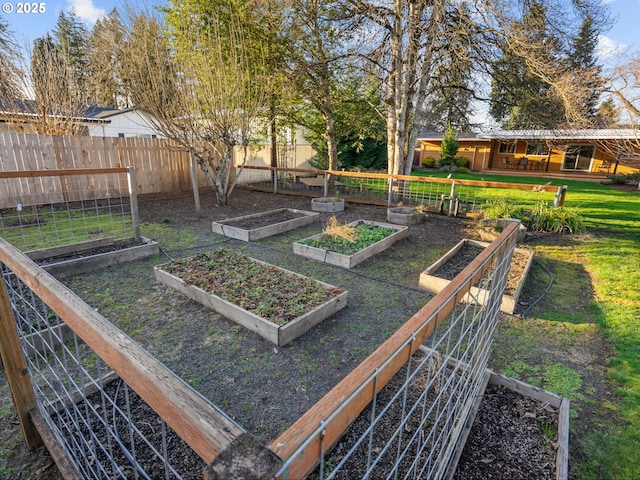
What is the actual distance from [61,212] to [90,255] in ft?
15.2

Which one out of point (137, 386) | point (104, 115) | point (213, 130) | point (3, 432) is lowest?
point (3, 432)

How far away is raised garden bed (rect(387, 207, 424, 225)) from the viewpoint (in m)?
7.94

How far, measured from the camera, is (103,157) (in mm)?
9688

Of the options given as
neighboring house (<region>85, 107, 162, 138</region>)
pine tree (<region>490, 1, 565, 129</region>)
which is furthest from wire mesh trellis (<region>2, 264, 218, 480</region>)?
neighboring house (<region>85, 107, 162, 138</region>)

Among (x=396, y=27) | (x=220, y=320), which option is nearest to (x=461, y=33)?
(x=396, y=27)

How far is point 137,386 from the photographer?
0.82 metres

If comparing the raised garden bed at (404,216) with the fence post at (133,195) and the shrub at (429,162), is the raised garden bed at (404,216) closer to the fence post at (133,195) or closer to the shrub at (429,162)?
the fence post at (133,195)

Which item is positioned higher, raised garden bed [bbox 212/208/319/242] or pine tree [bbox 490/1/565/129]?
pine tree [bbox 490/1/565/129]

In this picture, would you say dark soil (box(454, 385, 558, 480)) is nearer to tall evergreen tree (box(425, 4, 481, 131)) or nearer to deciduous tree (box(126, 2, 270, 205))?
deciduous tree (box(126, 2, 270, 205))

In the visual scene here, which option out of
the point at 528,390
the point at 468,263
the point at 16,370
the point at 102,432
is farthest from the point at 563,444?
the point at 468,263

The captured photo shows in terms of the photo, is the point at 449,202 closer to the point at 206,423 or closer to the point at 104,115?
the point at 206,423

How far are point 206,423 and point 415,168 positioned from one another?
2586 centimetres

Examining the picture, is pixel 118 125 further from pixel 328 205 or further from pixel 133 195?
pixel 133 195

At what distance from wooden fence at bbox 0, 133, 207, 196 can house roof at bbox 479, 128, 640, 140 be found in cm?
1162
